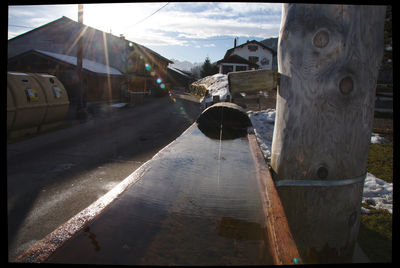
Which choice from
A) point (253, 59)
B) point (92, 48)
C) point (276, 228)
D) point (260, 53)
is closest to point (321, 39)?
point (276, 228)

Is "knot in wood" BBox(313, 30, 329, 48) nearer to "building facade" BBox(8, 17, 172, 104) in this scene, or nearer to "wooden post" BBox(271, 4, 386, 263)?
"wooden post" BBox(271, 4, 386, 263)

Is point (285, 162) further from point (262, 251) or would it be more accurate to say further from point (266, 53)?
point (266, 53)

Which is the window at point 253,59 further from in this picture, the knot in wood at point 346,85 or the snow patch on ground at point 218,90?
the knot in wood at point 346,85

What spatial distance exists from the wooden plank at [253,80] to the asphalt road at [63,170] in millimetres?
3644

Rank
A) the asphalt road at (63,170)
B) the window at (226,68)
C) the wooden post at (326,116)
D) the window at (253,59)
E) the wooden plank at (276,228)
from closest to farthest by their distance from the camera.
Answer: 1. the wooden plank at (276,228)
2. the wooden post at (326,116)
3. the asphalt road at (63,170)
4. the window at (226,68)
5. the window at (253,59)

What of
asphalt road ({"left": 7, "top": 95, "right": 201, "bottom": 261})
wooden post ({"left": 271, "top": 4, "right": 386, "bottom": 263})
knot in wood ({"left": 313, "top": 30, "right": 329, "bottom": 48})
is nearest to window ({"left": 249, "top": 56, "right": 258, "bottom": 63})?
asphalt road ({"left": 7, "top": 95, "right": 201, "bottom": 261})

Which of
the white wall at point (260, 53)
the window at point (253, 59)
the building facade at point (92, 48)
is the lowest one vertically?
the building facade at point (92, 48)

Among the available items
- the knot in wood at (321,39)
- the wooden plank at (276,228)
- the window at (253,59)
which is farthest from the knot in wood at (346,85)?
the window at (253,59)

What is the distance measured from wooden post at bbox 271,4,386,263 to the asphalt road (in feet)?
12.3

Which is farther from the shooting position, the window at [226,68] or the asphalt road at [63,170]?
the window at [226,68]

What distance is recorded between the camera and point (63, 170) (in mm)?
6516

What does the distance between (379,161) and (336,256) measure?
6429 millimetres

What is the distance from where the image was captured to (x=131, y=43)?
32375 millimetres

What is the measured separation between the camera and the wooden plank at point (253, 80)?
2.14 meters
